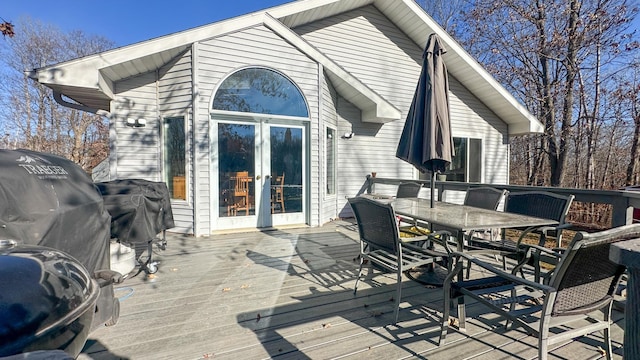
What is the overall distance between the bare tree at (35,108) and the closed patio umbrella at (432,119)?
1605 centimetres

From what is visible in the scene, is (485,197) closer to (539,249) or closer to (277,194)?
(539,249)

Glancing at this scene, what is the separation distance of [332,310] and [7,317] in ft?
7.00

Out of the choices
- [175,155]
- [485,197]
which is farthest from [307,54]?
[485,197]

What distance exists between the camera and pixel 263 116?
18.9 ft

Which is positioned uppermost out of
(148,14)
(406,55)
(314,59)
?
(148,14)

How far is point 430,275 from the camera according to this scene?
344 cm

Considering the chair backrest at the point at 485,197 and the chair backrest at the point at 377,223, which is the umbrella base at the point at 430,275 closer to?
the chair backrest at the point at 377,223

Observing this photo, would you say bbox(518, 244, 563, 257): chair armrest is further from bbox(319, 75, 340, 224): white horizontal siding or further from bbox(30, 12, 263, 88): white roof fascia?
bbox(30, 12, 263, 88): white roof fascia

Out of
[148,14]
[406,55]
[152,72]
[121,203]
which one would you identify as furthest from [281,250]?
[148,14]

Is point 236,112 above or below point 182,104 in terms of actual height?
below

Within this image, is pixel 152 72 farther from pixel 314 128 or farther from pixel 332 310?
pixel 332 310

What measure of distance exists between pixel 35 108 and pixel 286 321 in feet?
55.9

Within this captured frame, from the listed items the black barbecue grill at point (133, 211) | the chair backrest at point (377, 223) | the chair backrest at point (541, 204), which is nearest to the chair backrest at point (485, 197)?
the chair backrest at point (541, 204)

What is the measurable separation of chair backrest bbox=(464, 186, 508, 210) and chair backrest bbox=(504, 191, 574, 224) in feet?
0.40
